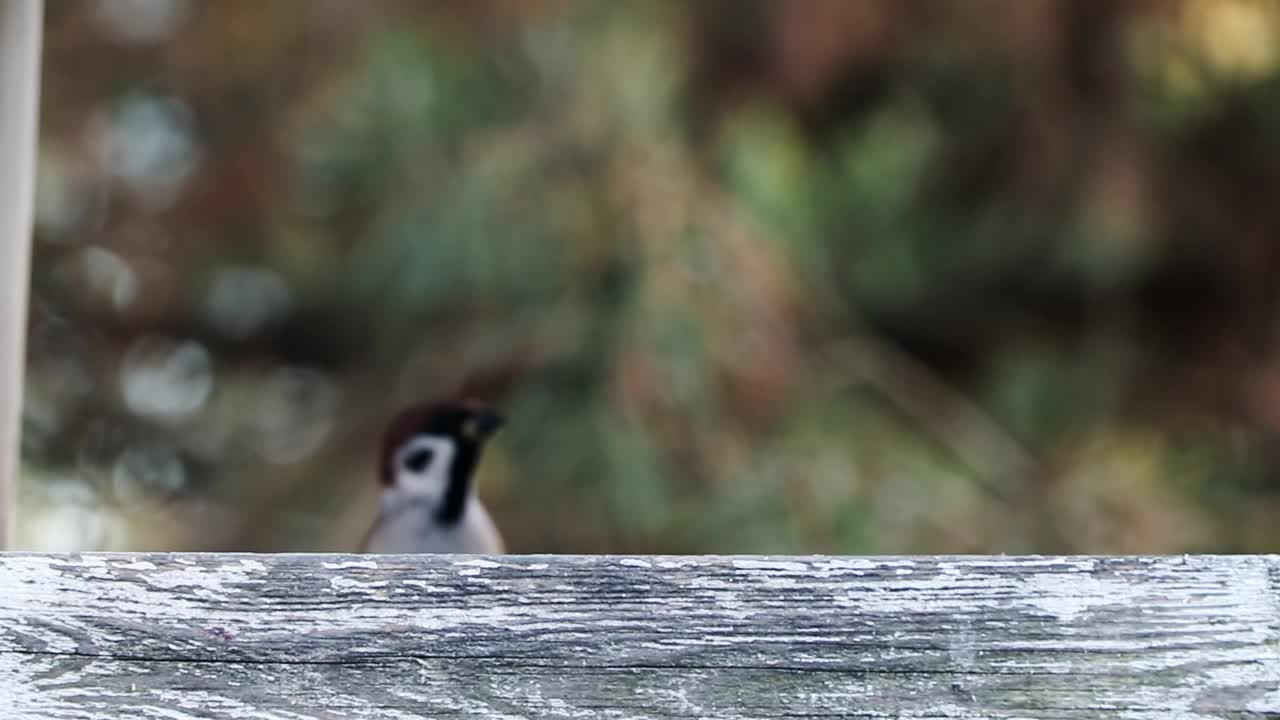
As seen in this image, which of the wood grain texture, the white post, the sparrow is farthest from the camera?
the sparrow

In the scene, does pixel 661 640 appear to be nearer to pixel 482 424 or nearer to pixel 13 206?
pixel 13 206

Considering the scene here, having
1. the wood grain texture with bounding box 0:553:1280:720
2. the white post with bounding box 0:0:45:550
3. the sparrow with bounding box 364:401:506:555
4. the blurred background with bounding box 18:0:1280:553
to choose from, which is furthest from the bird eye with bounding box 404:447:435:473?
the wood grain texture with bounding box 0:553:1280:720

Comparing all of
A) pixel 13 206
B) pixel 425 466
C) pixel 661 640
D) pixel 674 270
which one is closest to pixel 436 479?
pixel 425 466

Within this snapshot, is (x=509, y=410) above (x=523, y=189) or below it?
below

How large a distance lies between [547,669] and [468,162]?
5.89 feet

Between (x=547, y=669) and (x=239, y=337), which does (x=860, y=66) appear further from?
(x=547, y=669)

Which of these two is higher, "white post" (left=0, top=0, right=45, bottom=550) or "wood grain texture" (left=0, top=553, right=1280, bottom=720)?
"white post" (left=0, top=0, right=45, bottom=550)

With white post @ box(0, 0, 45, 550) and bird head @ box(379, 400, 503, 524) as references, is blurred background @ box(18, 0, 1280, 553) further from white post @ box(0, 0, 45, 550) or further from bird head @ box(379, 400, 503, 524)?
white post @ box(0, 0, 45, 550)

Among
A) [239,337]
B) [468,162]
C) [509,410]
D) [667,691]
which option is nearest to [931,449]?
[509,410]

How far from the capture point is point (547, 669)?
0.71 metres

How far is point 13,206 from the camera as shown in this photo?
1074 millimetres

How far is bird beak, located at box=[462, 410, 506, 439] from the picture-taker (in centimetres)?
215

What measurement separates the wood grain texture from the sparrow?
1409mm

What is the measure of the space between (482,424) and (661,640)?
146cm
